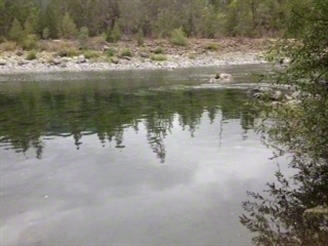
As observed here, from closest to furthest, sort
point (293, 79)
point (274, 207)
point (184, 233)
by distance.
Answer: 1. point (184, 233)
2. point (274, 207)
3. point (293, 79)

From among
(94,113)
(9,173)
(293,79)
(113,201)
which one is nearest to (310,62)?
(293,79)

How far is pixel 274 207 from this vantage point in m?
11.9

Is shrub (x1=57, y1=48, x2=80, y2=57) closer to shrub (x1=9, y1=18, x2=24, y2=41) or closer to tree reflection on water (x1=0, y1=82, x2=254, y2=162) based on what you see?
shrub (x1=9, y1=18, x2=24, y2=41)

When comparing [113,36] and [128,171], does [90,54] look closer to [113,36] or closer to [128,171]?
[113,36]

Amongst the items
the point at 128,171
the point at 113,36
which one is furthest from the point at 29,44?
the point at 128,171

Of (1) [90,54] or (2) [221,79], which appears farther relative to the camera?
(1) [90,54]

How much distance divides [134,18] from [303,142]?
95056mm

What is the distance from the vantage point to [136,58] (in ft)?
232

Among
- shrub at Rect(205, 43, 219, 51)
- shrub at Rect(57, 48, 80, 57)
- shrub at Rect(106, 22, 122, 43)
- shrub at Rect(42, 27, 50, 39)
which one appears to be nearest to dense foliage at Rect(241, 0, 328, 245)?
shrub at Rect(57, 48, 80, 57)

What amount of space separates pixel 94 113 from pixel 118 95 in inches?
308

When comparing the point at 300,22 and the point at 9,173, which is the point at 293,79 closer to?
the point at 300,22

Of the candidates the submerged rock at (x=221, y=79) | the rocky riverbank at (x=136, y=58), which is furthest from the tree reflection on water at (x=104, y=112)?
the rocky riverbank at (x=136, y=58)

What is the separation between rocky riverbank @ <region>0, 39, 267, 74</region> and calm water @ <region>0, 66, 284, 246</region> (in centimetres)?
3309

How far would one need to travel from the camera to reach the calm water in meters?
10.9
